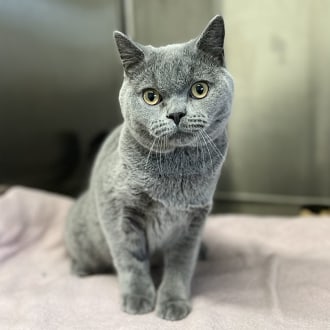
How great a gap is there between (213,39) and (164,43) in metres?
0.88

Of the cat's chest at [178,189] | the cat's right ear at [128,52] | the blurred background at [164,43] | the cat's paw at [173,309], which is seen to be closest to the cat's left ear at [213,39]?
the cat's right ear at [128,52]

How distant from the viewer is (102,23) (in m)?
1.89

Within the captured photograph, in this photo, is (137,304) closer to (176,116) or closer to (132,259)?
(132,259)

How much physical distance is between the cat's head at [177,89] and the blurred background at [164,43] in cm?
87

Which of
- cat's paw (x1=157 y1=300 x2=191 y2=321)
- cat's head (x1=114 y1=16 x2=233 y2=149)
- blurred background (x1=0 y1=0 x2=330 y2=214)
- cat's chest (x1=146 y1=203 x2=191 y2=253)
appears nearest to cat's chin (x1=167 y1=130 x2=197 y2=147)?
cat's head (x1=114 y1=16 x2=233 y2=149)

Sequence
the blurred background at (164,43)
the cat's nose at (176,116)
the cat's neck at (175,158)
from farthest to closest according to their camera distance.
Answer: the blurred background at (164,43) → the cat's neck at (175,158) → the cat's nose at (176,116)

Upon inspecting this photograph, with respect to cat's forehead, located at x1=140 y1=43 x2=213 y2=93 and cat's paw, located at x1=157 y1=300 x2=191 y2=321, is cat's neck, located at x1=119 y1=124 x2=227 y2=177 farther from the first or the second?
cat's paw, located at x1=157 y1=300 x2=191 y2=321

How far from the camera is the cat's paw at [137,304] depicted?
109 centimetres

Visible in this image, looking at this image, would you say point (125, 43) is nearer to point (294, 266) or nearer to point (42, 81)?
Result: point (294, 266)

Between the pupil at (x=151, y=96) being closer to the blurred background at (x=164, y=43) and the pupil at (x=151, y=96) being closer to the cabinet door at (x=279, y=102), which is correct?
the blurred background at (x=164, y=43)

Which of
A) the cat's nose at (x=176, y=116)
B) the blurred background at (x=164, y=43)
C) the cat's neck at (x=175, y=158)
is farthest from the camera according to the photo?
the blurred background at (x=164, y=43)

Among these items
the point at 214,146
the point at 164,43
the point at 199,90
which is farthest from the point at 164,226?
the point at 164,43

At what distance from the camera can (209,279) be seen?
4.19 ft

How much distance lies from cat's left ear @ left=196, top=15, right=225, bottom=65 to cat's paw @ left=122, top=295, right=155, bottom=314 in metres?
0.58
